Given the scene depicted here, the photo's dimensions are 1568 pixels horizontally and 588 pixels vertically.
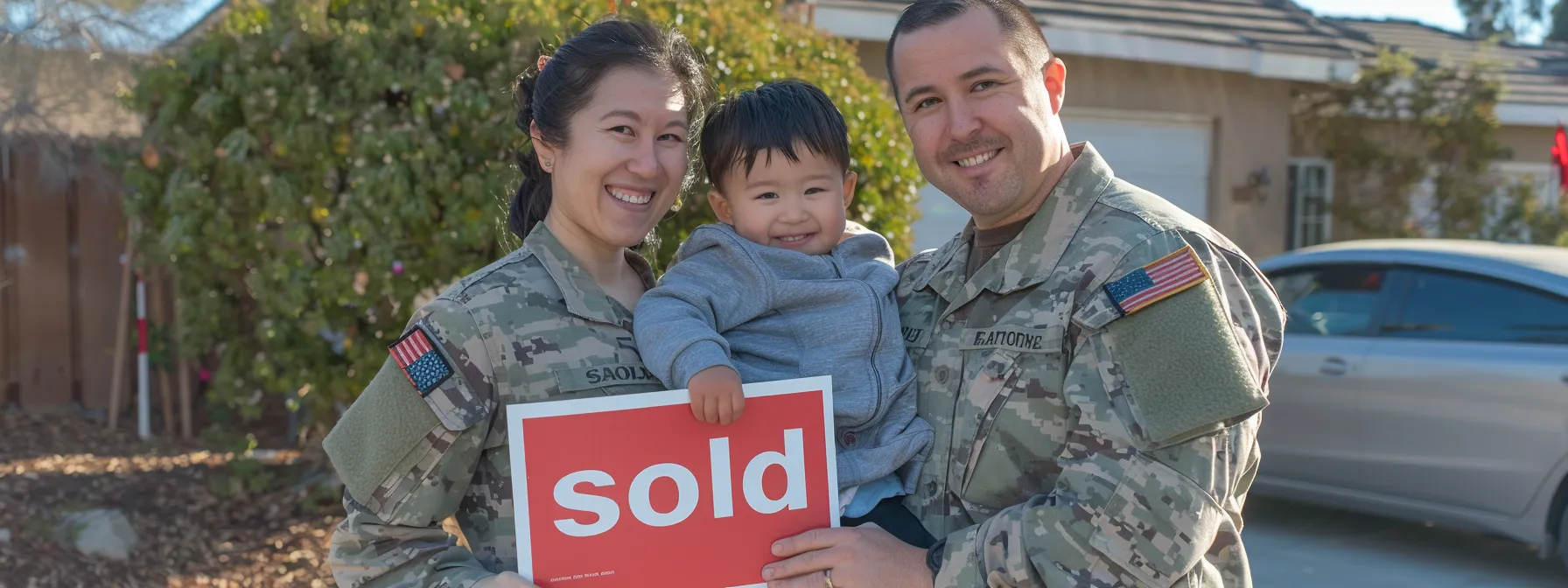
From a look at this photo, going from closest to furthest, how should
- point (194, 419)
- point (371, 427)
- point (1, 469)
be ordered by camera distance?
1. point (371, 427)
2. point (1, 469)
3. point (194, 419)

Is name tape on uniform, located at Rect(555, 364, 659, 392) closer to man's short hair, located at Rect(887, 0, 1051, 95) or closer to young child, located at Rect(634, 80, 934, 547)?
young child, located at Rect(634, 80, 934, 547)

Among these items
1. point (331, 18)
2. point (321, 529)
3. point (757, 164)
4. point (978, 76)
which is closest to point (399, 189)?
point (331, 18)

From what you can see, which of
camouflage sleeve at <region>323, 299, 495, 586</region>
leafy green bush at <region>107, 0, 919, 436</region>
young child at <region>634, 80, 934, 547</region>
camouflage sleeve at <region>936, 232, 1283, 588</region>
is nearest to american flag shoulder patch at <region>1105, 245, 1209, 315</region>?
camouflage sleeve at <region>936, 232, 1283, 588</region>

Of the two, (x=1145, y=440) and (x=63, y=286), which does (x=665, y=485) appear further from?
(x=63, y=286)

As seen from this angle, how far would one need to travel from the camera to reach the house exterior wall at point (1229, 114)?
35.1 ft

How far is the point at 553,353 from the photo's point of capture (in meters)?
2.10

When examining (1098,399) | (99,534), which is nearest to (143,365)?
(99,534)

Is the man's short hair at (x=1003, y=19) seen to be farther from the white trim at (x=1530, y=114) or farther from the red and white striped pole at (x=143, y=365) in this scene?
the white trim at (x=1530, y=114)

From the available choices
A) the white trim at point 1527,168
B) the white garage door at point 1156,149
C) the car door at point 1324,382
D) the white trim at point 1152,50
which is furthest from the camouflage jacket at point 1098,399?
the white trim at point 1527,168

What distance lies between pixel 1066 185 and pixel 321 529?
4.69 m

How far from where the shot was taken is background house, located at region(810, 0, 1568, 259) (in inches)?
402

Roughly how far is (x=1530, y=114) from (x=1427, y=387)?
374 inches

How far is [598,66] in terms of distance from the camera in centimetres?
222

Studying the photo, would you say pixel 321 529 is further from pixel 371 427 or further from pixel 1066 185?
pixel 1066 185
